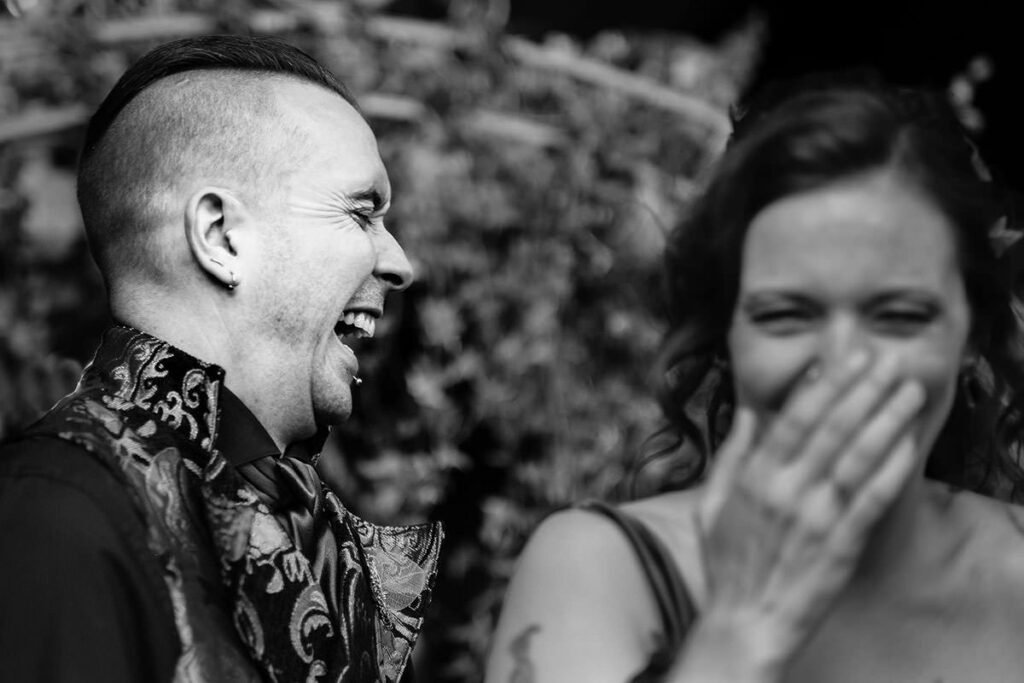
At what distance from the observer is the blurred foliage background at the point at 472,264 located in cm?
Answer: 347

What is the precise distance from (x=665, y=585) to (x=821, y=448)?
0.30m

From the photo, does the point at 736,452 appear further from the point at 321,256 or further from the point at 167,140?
the point at 167,140

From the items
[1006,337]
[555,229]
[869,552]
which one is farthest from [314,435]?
Result: [555,229]

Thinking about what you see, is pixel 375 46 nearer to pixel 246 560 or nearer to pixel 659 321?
pixel 659 321

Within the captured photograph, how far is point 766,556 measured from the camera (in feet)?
4.36

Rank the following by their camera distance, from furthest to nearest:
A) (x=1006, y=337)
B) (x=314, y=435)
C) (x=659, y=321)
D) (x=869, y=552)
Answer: (x=659, y=321) → (x=314, y=435) → (x=1006, y=337) → (x=869, y=552)

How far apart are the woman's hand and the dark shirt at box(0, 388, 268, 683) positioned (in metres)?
0.66

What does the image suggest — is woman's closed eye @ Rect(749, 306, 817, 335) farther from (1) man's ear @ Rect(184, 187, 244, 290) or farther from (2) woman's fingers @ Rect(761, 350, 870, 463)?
(1) man's ear @ Rect(184, 187, 244, 290)

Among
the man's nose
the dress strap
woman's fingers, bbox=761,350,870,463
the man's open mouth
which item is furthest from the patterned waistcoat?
woman's fingers, bbox=761,350,870,463

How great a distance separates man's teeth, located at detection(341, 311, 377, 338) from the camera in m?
2.08

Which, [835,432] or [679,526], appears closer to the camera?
[835,432]

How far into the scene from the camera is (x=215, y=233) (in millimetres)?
1904

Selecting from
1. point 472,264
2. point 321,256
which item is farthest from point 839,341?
point 472,264

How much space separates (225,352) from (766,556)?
35.8 inches
